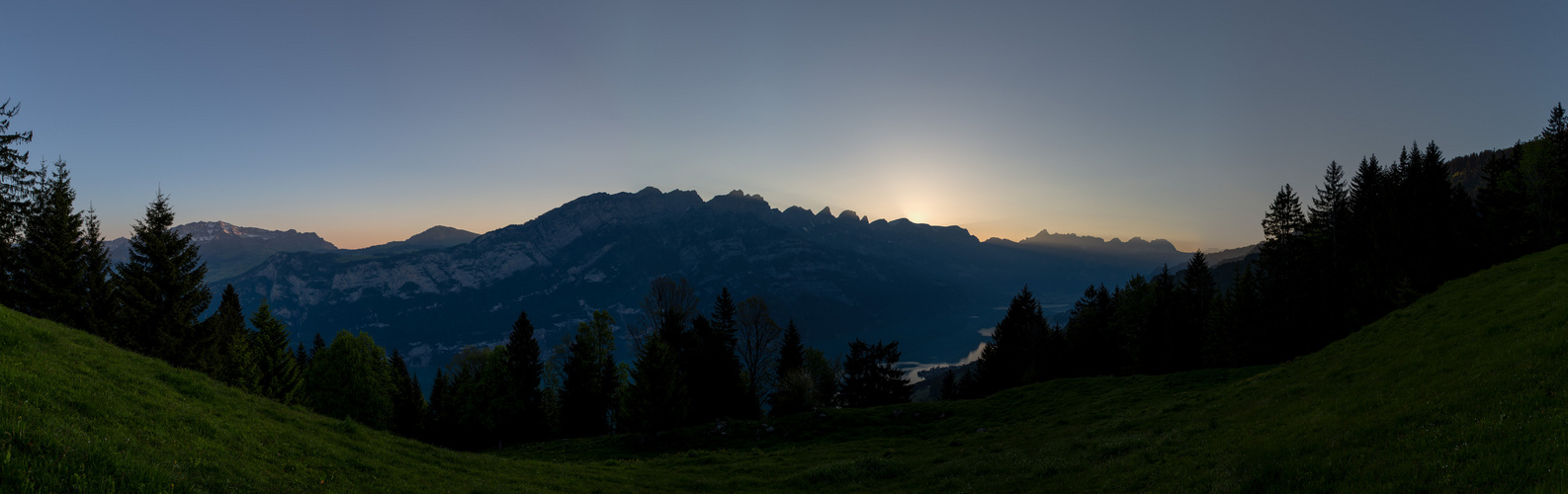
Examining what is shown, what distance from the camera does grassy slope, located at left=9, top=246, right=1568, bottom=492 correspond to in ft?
31.7

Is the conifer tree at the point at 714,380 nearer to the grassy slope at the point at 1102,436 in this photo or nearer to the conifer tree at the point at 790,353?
the conifer tree at the point at 790,353

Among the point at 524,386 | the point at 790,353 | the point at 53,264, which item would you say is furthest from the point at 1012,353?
the point at 53,264

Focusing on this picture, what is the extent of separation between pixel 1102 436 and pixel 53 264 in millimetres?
69227

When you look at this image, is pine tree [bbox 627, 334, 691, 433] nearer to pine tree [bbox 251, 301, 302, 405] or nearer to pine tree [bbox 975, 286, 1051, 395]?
pine tree [bbox 251, 301, 302, 405]

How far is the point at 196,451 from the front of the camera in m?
11.7

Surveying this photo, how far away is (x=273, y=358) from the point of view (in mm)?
59062

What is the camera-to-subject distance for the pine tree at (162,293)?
136ft

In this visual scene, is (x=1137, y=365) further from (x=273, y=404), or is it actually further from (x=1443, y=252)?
(x=273, y=404)

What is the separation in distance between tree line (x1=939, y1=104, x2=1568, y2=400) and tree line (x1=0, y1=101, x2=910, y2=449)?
32252 millimetres

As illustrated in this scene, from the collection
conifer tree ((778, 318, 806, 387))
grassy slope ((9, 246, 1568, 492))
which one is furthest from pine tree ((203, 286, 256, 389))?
conifer tree ((778, 318, 806, 387))

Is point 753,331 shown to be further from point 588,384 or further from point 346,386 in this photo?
point 346,386

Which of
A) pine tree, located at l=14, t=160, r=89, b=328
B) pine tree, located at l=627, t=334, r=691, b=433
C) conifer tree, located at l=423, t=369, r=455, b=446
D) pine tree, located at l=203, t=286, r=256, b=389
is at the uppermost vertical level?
pine tree, located at l=14, t=160, r=89, b=328

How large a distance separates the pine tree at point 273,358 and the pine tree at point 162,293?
15274mm

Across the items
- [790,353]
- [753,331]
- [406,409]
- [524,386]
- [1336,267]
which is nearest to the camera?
[1336,267]
